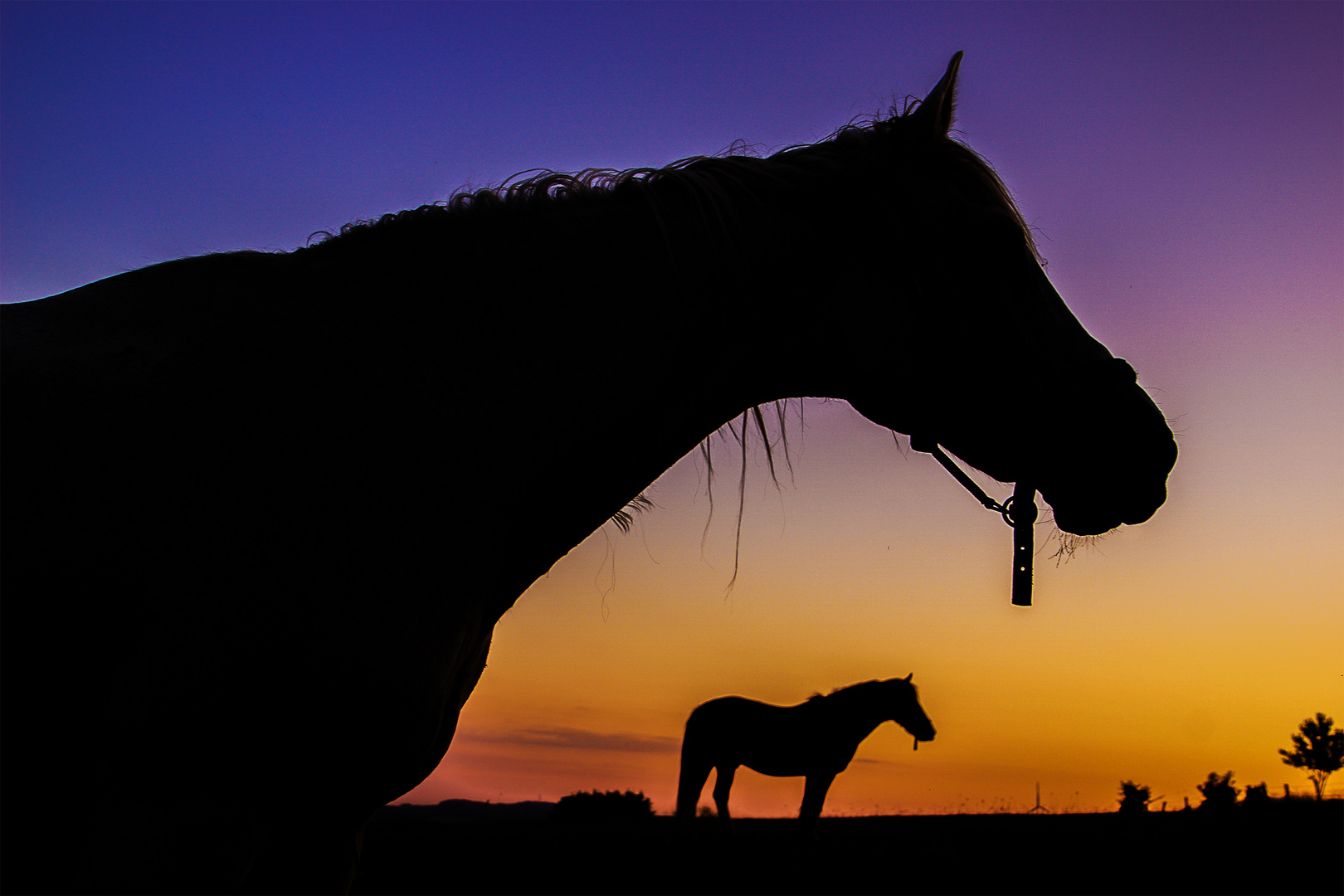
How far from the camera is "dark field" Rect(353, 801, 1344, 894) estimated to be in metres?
6.34

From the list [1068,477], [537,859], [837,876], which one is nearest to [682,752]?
[537,859]

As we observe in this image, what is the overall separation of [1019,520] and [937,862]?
679cm

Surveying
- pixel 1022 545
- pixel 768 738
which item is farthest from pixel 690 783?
pixel 1022 545

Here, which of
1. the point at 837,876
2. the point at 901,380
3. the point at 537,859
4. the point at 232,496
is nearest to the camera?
the point at 232,496

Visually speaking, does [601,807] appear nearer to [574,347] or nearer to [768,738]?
[768,738]

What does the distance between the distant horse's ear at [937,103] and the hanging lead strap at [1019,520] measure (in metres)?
0.77

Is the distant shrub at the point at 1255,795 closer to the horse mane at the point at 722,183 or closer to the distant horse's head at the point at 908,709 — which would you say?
the distant horse's head at the point at 908,709

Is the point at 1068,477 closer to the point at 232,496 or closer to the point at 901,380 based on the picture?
the point at 901,380

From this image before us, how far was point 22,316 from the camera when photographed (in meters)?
1.70

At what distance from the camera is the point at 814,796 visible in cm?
1279

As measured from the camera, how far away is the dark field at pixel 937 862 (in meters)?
6.34

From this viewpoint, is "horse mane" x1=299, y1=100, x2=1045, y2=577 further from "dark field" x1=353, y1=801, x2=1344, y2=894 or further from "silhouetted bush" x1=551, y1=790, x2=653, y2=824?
"silhouetted bush" x1=551, y1=790, x2=653, y2=824

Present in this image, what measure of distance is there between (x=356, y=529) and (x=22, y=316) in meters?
0.84

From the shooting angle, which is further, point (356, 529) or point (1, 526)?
point (356, 529)
